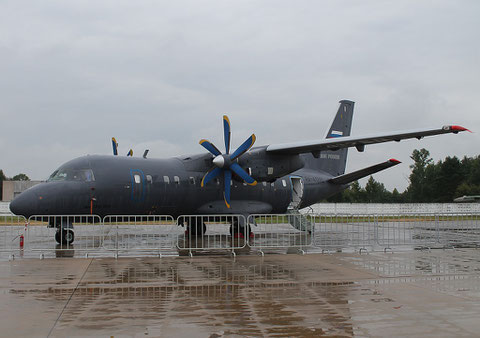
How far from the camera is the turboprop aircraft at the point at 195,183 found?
50.1 ft

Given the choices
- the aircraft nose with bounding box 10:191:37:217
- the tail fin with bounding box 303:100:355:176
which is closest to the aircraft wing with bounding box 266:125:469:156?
the tail fin with bounding box 303:100:355:176

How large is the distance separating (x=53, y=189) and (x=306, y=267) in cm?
870

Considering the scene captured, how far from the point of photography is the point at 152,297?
7270mm

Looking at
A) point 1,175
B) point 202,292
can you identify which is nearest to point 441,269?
point 202,292

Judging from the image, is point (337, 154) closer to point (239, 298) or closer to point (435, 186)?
point (239, 298)

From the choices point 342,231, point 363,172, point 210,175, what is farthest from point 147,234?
point 363,172

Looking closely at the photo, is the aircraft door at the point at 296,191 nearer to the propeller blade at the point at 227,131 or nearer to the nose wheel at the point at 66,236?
the propeller blade at the point at 227,131

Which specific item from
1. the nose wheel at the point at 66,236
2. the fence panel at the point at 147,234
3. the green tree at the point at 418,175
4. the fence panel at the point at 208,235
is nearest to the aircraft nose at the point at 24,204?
the nose wheel at the point at 66,236

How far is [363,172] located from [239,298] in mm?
15107

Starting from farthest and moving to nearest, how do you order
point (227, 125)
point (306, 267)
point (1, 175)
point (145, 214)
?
1. point (1, 175)
2. point (227, 125)
3. point (145, 214)
4. point (306, 267)

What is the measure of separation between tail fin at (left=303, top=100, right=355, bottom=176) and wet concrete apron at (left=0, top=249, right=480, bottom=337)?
12.3m

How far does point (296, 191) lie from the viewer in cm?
2208

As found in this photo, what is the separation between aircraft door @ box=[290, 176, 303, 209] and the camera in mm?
21859

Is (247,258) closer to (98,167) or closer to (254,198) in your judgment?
(98,167)
